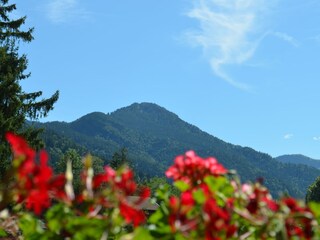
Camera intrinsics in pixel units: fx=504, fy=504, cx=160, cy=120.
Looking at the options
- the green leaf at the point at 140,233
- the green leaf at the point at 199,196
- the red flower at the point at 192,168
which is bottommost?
the green leaf at the point at 140,233

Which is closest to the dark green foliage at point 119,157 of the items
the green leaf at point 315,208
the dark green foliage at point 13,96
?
the dark green foliage at point 13,96

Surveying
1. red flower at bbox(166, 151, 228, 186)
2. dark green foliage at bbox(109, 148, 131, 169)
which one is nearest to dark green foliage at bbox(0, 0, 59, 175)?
red flower at bbox(166, 151, 228, 186)

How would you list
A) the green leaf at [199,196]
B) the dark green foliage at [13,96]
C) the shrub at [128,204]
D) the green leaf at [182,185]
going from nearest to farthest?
the shrub at [128,204] < the green leaf at [199,196] < the green leaf at [182,185] < the dark green foliage at [13,96]

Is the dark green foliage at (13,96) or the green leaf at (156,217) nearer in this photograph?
the green leaf at (156,217)

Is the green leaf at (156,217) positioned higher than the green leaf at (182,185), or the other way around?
the green leaf at (182,185)

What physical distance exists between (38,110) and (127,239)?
1310 inches

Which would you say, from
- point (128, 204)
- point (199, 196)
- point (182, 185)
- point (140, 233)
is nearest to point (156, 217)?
point (182, 185)

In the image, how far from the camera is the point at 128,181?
179 centimetres

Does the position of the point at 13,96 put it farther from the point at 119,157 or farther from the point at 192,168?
the point at 119,157

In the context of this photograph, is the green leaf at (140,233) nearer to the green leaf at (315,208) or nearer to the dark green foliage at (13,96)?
the green leaf at (315,208)

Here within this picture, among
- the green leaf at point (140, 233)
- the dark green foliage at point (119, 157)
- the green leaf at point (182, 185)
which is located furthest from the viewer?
the dark green foliage at point (119, 157)

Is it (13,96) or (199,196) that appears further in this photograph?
(13,96)

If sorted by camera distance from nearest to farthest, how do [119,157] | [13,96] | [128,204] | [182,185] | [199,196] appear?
[128,204] < [199,196] < [182,185] < [13,96] < [119,157]

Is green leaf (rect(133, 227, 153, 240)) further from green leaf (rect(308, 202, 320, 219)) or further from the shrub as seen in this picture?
green leaf (rect(308, 202, 320, 219))
